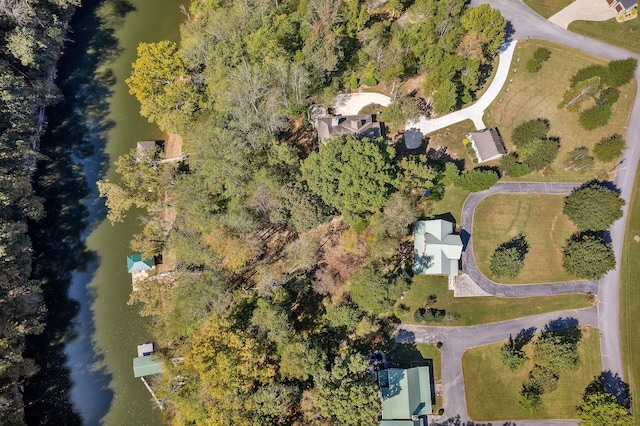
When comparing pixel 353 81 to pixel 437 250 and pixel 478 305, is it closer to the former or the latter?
pixel 437 250

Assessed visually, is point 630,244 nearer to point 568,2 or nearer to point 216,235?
point 568,2

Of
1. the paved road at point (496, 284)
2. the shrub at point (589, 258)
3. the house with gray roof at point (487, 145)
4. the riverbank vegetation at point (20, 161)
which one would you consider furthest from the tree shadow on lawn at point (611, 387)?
the riverbank vegetation at point (20, 161)

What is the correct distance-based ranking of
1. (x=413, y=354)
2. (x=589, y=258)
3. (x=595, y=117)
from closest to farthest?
(x=589, y=258) → (x=413, y=354) → (x=595, y=117)

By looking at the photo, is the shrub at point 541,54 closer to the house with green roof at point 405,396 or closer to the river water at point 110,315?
the house with green roof at point 405,396

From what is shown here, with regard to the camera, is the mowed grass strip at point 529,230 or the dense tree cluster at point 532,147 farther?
the dense tree cluster at point 532,147

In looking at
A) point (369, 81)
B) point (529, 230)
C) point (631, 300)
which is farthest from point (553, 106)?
point (631, 300)

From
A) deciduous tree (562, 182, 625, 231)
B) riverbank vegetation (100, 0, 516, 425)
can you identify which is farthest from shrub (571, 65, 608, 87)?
deciduous tree (562, 182, 625, 231)

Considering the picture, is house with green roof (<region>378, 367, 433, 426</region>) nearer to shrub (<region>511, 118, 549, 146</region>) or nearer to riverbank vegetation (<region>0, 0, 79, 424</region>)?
shrub (<region>511, 118, 549, 146</region>)
